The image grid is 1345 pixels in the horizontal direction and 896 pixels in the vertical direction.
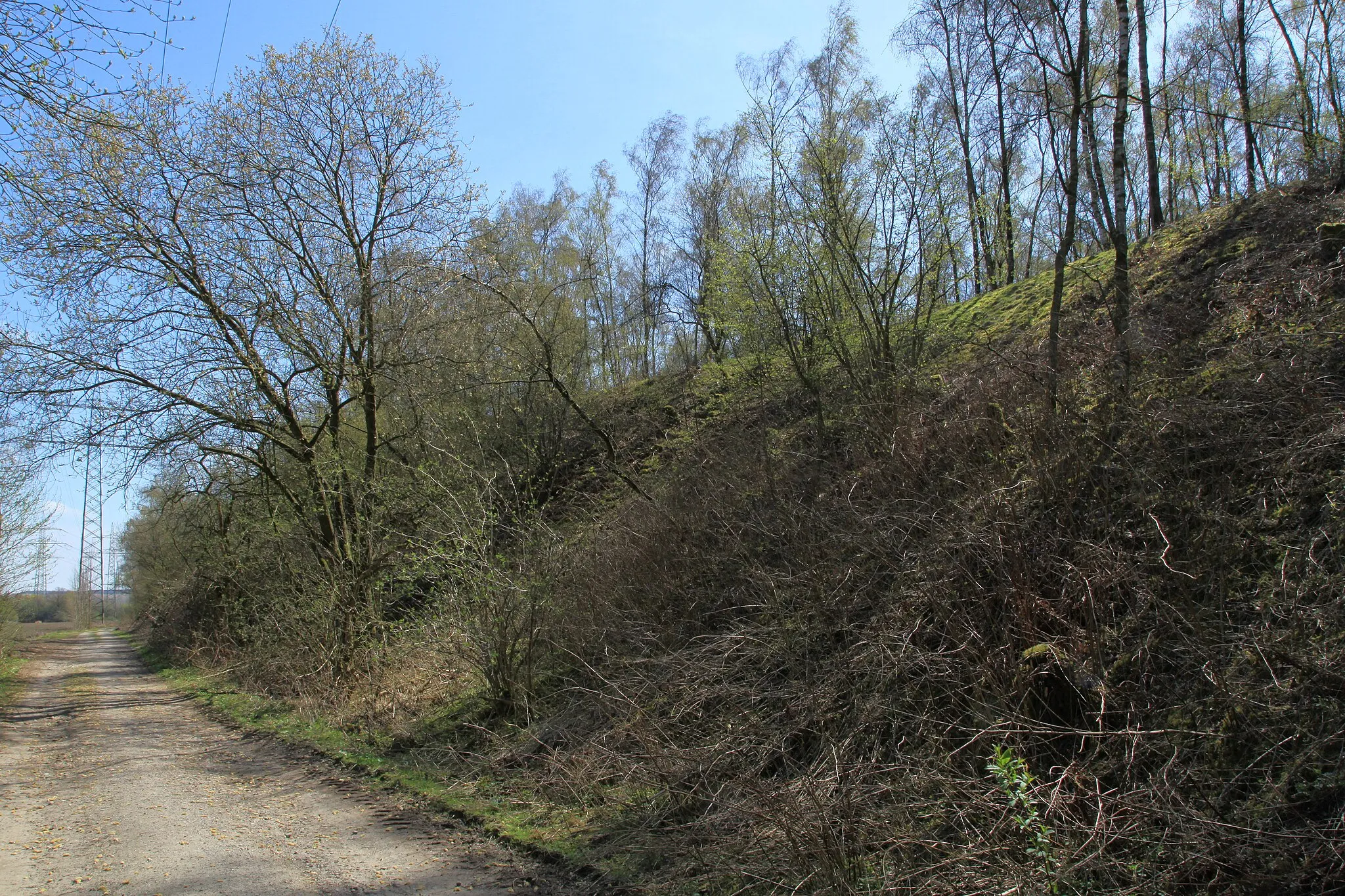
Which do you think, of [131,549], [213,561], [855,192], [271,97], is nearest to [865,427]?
[855,192]

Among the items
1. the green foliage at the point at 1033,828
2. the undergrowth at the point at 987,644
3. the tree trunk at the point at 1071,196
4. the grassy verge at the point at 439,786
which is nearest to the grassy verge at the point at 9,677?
the grassy verge at the point at 439,786

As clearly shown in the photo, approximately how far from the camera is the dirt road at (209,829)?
490 centimetres

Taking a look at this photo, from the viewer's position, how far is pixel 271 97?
13.9 metres

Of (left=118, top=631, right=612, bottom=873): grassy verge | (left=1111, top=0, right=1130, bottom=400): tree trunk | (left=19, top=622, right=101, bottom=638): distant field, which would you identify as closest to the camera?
(left=118, top=631, right=612, bottom=873): grassy verge

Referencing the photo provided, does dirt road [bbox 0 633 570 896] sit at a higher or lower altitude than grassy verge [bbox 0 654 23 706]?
higher

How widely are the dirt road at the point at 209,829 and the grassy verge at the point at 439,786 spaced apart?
248mm

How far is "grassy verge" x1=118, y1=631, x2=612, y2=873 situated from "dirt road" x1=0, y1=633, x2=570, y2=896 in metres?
0.25

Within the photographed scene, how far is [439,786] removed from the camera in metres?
7.24

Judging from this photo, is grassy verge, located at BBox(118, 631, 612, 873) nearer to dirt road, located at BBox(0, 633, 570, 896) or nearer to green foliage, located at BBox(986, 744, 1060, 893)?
dirt road, located at BBox(0, 633, 570, 896)

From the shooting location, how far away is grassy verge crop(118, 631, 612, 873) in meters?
5.58

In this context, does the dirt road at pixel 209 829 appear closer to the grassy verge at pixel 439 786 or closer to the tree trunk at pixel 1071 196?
the grassy verge at pixel 439 786

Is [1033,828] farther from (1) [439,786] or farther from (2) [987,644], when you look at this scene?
(1) [439,786]

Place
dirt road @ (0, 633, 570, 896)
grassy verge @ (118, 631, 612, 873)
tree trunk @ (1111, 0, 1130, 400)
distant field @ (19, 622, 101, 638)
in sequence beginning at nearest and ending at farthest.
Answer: dirt road @ (0, 633, 570, 896) → grassy verge @ (118, 631, 612, 873) → tree trunk @ (1111, 0, 1130, 400) → distant field @ (19, 622, 101, 638)

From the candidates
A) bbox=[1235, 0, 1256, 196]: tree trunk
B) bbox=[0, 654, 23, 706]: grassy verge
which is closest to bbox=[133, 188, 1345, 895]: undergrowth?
bbox=[1235, 0, 1256, 196]: tree trunk
